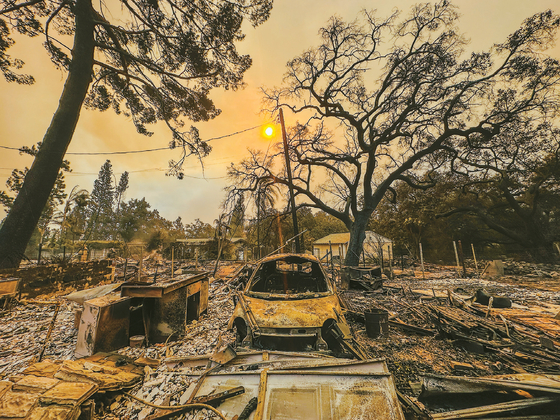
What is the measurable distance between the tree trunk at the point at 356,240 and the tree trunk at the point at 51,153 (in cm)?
1511

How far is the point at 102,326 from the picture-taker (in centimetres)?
401

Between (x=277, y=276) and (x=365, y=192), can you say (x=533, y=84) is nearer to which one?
(x=365, y=192)

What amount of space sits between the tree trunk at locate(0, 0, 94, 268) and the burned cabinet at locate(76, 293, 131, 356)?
21.4 ft

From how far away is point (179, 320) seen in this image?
4.99 metres

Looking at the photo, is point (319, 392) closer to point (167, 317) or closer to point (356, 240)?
point (167, 317)

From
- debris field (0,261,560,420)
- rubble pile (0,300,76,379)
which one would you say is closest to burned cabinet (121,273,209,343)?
debris field (0,261,560,420)

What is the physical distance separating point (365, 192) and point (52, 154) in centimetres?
1578

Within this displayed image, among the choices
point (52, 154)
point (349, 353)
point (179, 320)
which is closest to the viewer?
point (349, 353)

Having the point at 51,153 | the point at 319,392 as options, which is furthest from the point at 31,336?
the point at 51,153

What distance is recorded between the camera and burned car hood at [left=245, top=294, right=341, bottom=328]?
126 inches

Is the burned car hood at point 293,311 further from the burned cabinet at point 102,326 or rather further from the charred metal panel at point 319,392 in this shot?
the burned cabinet at point 102,326

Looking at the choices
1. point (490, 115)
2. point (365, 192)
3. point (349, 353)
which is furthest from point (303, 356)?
point (490, 115)

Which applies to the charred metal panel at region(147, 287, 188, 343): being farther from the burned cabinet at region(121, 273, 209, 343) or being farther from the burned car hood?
the burned car hood

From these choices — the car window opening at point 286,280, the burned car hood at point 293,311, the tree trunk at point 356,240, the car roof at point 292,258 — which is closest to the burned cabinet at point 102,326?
the burned car hood at point 293,311
